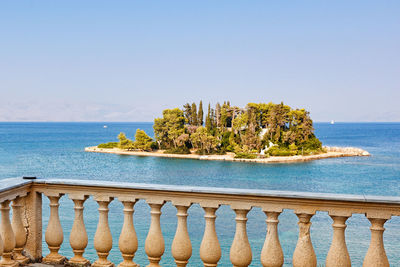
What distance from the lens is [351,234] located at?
23.2 metres

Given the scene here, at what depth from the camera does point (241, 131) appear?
72000mm

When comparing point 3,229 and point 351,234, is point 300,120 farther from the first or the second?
point 3,229

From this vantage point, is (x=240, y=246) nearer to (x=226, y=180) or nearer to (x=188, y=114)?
(x=226, y=180)

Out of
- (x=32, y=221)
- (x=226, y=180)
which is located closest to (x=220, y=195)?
(x=32, y=221)

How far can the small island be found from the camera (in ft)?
227

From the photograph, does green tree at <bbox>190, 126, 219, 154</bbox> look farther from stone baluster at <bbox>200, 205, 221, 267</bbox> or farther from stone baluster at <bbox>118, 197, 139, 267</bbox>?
stone baluster at <bbox>200, 205, 221, 267</bbox>

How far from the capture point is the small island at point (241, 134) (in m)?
69.3

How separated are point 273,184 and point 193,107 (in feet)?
99.6

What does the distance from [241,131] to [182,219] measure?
69681 millimetres

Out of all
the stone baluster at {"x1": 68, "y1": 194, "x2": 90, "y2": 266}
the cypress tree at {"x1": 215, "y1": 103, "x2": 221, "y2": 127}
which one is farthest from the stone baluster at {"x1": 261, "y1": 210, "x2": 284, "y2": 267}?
the cypress tree at {"x1": 215, "y1": 103, "x2": 221, "y2": 127}

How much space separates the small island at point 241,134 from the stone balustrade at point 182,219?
64040 mm

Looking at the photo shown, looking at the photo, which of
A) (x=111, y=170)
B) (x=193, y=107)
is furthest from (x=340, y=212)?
(x=193, y=107)

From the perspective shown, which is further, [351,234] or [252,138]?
[252,138]

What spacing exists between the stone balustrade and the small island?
64.0 meters
